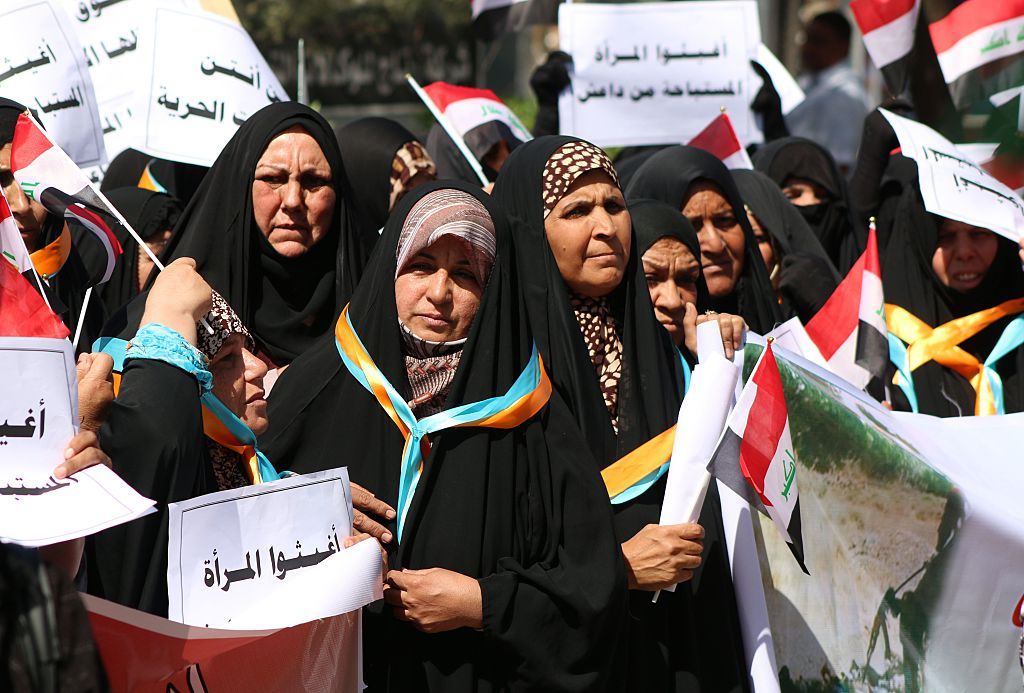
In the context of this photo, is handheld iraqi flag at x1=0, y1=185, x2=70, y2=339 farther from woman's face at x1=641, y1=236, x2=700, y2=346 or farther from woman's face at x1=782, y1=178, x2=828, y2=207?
woman's face at x1=782, y1=178, x2=828, y2=207

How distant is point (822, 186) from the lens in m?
6.27

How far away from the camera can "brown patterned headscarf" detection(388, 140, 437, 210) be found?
210 inches

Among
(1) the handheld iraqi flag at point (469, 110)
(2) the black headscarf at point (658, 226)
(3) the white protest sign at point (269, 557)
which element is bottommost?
(3) the white protest sign at point (269, 557)

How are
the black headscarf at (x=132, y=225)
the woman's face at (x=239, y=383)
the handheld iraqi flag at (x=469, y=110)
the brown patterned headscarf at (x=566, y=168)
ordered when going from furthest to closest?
the handheld iraqi flag at (x=469, y=110)
the black headscarf at (x=132, y=225)
the brown patterned headscarf at (x=566, y=168)
the woman's face at (x=239, y=383)

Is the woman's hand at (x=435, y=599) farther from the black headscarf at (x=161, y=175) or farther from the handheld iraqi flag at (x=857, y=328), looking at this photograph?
the black headscarf at (x=161, y=175)

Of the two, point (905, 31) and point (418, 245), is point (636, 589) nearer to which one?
point (418, 245)

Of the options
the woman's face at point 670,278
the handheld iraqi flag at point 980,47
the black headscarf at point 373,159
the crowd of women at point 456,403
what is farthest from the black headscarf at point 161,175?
the handheld iraqi flag at point 980,47

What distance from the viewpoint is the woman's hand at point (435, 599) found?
2.88m

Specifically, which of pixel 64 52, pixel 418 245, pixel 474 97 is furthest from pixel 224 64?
pixel 418 245

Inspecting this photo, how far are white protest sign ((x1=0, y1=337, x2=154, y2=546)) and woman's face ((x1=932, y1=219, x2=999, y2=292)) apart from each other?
10.4 feet

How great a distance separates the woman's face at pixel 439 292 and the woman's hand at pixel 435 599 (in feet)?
1.72

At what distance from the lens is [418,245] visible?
3.16 m

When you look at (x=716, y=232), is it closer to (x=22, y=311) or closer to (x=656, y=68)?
(x=656, y=68)

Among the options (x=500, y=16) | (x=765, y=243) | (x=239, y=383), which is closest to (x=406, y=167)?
(x=765, y=243)
